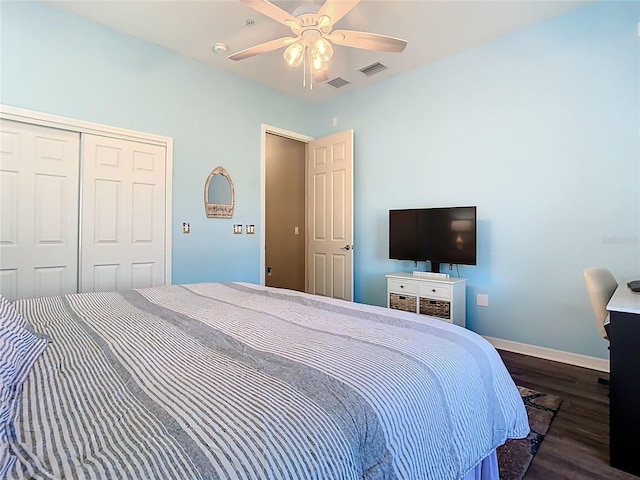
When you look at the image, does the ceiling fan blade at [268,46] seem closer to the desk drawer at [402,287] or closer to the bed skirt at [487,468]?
the desk drawer at [402,287]

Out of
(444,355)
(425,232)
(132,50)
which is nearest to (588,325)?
(425,232)

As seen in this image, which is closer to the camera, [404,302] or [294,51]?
[294,51]

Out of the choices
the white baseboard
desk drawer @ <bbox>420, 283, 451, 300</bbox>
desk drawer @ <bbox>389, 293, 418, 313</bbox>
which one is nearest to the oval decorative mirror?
desk drawer @ <bbox>389, 293, 418, 313</bbox>

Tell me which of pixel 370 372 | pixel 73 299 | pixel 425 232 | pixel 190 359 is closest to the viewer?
pixel 370 372

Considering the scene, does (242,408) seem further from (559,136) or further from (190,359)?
(559,136)

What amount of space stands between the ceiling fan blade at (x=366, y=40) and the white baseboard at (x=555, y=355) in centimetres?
274

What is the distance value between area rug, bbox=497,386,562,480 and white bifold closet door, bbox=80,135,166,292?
10.1ft

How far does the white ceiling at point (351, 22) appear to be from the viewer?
269 centimetres

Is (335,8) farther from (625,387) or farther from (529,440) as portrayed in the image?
(529,440)

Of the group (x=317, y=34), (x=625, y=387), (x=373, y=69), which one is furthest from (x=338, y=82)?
(x=625, y=387)

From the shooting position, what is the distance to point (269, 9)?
6.78 ft

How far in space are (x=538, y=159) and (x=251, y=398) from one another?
3.20 metres

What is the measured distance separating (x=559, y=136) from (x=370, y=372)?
9.76ft

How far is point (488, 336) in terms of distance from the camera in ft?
10.7
